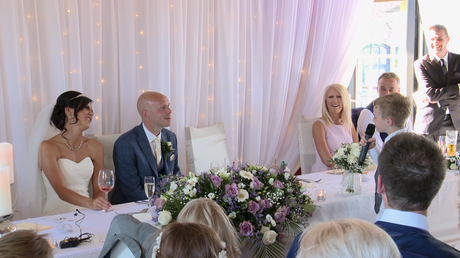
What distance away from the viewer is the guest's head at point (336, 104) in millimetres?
4340

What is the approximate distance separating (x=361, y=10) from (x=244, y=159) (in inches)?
90.9

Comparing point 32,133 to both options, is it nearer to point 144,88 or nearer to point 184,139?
point 144,88

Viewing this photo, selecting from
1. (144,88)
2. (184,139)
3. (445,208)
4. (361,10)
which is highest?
(361,10)

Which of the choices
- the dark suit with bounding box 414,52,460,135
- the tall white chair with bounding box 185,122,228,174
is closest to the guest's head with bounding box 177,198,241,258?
the tall white chair with bounding box 185,122,228,174

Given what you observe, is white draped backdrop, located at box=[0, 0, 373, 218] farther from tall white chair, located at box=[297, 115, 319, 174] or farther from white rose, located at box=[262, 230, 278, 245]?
white rose, located at box=[262, 230, 278, 245]

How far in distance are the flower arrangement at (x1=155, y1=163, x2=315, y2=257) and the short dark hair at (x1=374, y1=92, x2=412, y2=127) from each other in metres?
0.86

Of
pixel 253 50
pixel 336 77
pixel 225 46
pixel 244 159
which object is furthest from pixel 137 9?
pixel 336 77

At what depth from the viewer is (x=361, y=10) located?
532 cm

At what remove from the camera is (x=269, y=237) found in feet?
6.95

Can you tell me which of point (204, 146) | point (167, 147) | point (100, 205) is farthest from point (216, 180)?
point (204, 146)

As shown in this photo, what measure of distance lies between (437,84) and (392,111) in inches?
120

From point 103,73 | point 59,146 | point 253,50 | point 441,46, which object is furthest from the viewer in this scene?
point 441,46

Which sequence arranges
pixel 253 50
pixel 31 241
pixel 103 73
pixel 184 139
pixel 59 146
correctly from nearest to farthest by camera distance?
1. pixel 31 241
2. pixel 59 146
3. pixel 103 73
4. pixel 184 139
5. pixel 253 50

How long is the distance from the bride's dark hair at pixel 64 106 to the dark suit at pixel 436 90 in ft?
13.2
